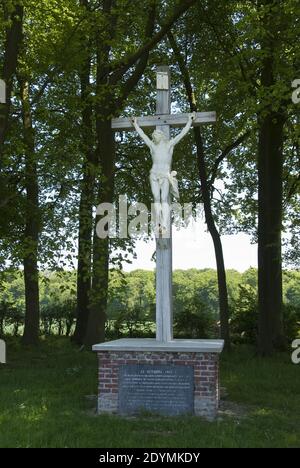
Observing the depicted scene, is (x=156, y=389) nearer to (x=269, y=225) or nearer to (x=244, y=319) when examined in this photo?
(x=269, y=225)

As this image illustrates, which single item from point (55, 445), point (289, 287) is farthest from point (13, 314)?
point (289, 287)

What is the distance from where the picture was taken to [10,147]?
13.7 metres

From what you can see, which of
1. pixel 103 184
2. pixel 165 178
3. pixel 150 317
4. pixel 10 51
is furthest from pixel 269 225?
pixel 10 51

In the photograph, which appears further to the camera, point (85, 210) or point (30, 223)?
point (30, 223)

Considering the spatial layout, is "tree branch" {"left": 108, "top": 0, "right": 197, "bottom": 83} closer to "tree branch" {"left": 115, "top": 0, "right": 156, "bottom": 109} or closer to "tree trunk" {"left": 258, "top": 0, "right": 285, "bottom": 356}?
"tree branch" {"left": 115, "top": 0, "right": 156, "bottom": 109}

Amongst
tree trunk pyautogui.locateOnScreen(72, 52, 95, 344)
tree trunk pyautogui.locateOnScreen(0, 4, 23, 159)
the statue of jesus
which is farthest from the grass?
tree trunk pyautogui.locateOnScreen(0, 4, 23, 159)

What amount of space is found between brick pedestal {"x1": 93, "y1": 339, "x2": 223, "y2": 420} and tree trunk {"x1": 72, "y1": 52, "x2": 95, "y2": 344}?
333 centimetres

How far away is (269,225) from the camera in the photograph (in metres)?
15.6

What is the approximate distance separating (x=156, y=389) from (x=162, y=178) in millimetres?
3142

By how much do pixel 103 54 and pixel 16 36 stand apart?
2947mm

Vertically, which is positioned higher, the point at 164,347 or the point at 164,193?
the point at 164,193

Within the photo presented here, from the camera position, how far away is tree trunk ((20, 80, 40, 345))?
13.9 metres

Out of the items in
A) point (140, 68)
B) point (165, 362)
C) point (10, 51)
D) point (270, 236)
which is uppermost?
point (140, 68)
